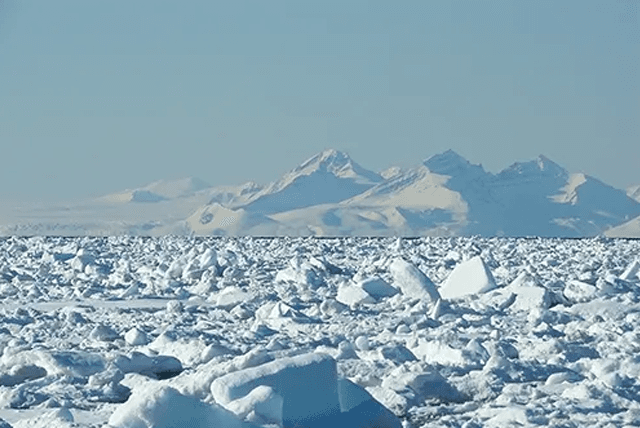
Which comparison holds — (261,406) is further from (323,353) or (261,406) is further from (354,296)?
(354,296)

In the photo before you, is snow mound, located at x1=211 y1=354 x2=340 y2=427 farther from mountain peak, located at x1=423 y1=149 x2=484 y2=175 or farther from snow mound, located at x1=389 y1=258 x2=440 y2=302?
mountain peak, located at x1=423 y1=149 x2=484 y2=175

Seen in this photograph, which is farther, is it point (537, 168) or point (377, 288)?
point (537, 168)

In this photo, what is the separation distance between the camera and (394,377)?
6.45m

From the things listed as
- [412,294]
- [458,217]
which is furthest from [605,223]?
[412,294]

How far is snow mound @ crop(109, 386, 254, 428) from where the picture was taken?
4.82 m

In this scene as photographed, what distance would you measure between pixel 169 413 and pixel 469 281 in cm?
751

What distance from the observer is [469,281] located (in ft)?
39.7

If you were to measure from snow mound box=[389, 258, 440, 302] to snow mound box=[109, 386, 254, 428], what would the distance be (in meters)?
6.60

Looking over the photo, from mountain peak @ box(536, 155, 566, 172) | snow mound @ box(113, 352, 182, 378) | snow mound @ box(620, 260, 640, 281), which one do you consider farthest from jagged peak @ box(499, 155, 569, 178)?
snow mound @ box(113, 352, 182, 378)

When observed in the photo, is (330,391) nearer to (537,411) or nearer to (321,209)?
(537,411)

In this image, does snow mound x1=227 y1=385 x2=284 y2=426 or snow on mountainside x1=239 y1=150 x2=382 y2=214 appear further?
snow on mountainside x1=239 y1=150 x2=382 y2=214

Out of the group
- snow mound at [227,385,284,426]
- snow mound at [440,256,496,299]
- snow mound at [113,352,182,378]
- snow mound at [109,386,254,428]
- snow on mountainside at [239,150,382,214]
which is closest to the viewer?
snow mound at [109,386,254,428]

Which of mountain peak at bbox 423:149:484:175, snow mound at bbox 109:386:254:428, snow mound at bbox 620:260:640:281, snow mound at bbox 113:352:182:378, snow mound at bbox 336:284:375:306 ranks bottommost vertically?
snow mound at bbox 109:386:254:428

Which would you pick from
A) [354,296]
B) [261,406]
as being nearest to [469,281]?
[354,296]
